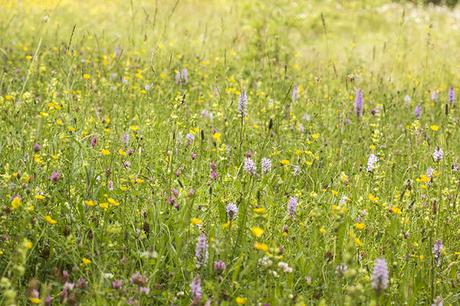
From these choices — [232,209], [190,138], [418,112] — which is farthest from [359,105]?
[232,209]

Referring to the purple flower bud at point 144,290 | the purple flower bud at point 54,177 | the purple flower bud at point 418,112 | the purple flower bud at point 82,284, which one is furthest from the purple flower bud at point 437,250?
the purple flower bud at point 418,112

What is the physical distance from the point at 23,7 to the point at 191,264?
673 cm

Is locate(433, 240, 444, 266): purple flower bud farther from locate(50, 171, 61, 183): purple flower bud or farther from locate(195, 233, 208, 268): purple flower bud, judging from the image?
locate(50, 171, 61, 183): purple flower bud

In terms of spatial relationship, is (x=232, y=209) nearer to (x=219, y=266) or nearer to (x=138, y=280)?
(x=219, y=266)

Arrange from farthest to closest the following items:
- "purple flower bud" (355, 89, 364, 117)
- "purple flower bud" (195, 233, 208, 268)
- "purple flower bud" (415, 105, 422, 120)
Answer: "purple flower bud" (415, 105, 422, 120) < "purple flower bud" (355, 89, 364, 117) < "purple flower bud" (195, 233, 208, 268)

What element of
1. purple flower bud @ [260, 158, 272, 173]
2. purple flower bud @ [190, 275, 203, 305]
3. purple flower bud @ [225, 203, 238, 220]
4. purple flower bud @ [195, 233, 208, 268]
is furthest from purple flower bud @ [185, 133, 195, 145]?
purple flower bud @ [190, 275, 203, 305]

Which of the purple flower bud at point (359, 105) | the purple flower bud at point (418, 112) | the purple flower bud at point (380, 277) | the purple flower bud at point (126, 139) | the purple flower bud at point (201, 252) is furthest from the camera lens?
the purple flower bud at point (418, 112)

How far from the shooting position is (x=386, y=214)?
251 cm

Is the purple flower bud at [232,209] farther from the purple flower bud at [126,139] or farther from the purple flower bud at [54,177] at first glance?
the purple flower bud at [126,139]

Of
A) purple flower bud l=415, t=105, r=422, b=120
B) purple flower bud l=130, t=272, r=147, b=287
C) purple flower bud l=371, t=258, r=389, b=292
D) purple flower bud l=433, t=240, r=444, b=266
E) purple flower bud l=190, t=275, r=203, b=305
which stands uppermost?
purple flower bud l=371, t=258, r=389, b=292

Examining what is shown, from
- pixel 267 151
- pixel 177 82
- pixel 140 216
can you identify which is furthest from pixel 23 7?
pixel 140 216

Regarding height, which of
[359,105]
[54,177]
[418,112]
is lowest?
[418,112]

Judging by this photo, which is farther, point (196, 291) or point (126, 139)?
point (126, 139)

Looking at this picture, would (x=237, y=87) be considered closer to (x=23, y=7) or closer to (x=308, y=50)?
(x=308, y=50)
